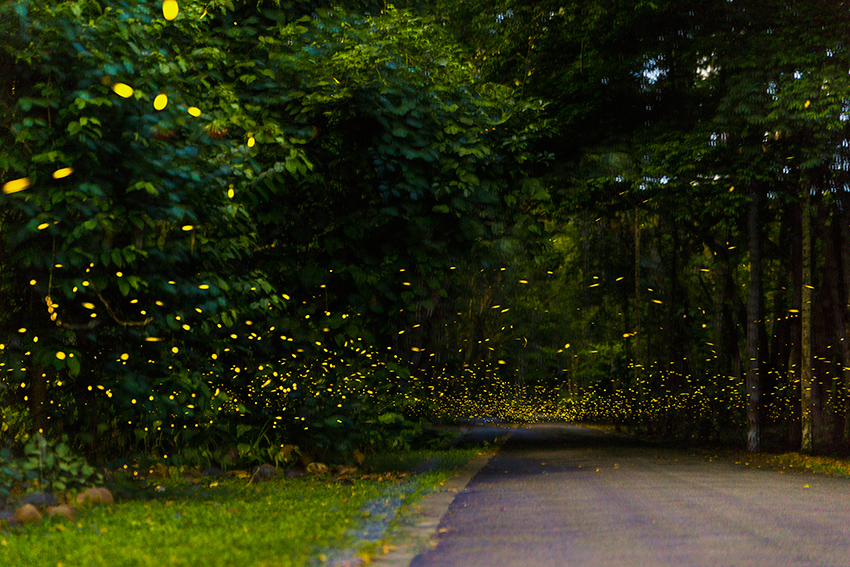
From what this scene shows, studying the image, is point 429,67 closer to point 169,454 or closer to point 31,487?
point 169,454

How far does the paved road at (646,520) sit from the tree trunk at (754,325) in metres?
5.99

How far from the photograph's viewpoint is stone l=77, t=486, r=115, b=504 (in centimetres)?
909

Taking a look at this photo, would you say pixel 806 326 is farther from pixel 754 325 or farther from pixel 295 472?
pixel 295 472

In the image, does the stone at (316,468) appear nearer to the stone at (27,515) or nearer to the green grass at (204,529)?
the green grass at (204,529)

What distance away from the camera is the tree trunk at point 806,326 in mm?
18578

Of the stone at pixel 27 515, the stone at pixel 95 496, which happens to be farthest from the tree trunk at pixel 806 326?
the stone at pixel 27 515

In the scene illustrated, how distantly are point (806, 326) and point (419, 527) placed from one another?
12892 millimetres

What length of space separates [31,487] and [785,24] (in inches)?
621

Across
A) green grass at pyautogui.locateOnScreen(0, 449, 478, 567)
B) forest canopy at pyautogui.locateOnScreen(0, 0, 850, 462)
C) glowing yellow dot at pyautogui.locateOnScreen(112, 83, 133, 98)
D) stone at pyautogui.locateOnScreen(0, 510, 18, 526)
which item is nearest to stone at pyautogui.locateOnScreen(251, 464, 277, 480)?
forest canopy at pyautogui.locateOnScreen(0, 0, 850, 462)

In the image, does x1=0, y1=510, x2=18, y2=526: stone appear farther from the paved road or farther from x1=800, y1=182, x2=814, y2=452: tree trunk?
x1=800, y1=182, x2=814, y2=452: tree trunk

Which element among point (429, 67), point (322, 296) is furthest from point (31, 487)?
point (429, 67)

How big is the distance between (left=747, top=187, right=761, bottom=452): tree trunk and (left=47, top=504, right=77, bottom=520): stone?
16.0m

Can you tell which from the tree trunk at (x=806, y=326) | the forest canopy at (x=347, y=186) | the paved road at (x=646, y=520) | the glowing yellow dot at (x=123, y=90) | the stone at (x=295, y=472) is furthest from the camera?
the tree trunk at (x=806, y=326)

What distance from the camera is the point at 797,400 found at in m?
20.3
